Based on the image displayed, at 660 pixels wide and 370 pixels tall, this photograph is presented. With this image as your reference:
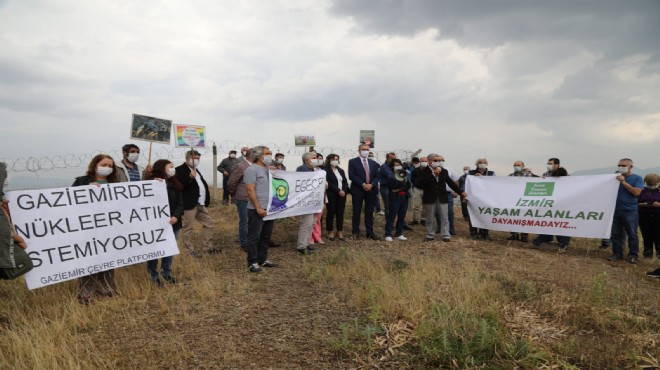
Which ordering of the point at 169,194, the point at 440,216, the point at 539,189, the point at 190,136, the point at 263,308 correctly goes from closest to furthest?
the point at 263,308
the point at 169,194
the point at 539,189
the point at 440,216
the point at 190,136

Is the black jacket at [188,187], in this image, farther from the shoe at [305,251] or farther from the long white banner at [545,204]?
the long white banner at [545,204]

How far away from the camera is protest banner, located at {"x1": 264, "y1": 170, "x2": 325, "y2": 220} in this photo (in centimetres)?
719

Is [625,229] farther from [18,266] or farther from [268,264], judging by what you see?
[18,266]

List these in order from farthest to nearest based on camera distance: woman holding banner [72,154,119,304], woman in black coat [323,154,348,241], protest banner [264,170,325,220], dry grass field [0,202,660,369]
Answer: woman in black coat [323,154,348,241], protest banner [264,170,325,220], woman holding banner [72,154,119,304], dry grass field [0,202,660,369]

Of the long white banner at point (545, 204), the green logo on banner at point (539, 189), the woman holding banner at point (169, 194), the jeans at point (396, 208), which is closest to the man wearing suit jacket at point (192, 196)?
the woman holding banner at point (169, 194)

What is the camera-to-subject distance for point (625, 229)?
7.63m

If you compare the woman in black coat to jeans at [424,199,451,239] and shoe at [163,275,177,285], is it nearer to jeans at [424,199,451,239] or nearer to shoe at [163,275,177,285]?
jeans at [424,199,451,239]

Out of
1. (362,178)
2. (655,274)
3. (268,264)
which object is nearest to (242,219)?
(268,264)

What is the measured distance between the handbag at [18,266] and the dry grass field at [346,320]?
21.6 inches

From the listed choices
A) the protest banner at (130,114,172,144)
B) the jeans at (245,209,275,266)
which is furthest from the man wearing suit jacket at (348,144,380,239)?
the protest banner at (130,114,172,144)

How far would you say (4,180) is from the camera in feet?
13.1

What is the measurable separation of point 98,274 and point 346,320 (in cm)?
354

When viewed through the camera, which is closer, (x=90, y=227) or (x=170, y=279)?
(x=90, y=227)

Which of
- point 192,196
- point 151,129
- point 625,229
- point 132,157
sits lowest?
point 625,229
